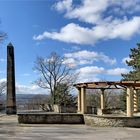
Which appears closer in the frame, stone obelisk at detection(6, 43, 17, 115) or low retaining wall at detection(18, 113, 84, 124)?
low retaining wall at detection(18, 113, 84, 124)

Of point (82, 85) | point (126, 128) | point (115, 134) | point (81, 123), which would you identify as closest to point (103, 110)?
point (82, 85)

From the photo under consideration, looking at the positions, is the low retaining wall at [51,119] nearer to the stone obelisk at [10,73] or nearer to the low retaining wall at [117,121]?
the low retaining wall at [117,121]

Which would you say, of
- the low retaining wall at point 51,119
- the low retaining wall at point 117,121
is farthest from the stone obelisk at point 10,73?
the low retaining wall at point 117,121

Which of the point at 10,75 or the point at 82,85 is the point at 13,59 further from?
the point at 82,85

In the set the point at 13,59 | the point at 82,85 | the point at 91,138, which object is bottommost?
the point at 91,138

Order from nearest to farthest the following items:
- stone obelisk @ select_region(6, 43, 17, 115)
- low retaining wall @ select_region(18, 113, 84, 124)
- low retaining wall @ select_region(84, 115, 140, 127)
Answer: low retaining wall @ select_region(84, 115, 140, 127) → low retaining wall @ select_region(18, 113, 84, 124) → stone obelisk @ select_region(6, 43, 17, 115)

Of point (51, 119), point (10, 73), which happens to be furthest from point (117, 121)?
point (10, 73)

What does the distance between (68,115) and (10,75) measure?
12537mm

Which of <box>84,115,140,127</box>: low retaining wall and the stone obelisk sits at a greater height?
the stone obelisk

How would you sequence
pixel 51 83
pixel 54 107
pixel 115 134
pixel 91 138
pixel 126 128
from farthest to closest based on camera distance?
1. pixel 51 83
2. pixel 54 107
3. pixel 126 128
4. pixel 115 134
5. pixel 91 138

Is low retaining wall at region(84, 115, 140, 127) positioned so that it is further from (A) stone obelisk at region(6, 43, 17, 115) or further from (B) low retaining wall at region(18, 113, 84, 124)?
(A) stone obelisk at region(6, 43, 17, 115)

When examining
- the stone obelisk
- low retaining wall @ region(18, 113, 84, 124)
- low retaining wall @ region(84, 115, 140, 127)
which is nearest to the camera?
low retaining wall @ region(84, 115, 140, 127)

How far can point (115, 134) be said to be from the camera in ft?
68.8

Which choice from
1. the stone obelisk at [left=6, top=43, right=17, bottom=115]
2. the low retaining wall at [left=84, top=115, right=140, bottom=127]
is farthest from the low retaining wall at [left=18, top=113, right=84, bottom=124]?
the stone obelisk at [left=6, top=43, right=17, bottom=115]
